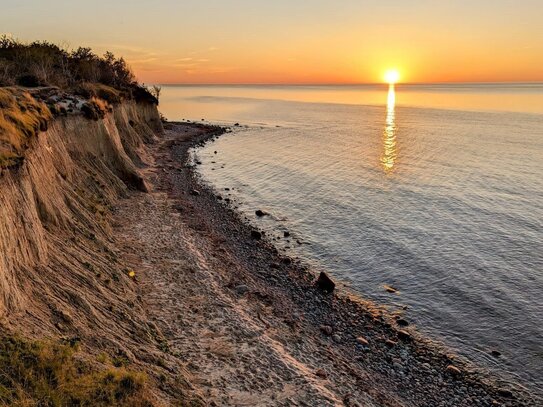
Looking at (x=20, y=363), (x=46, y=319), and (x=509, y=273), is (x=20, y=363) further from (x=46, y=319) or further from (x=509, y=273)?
(x=509, y=273)

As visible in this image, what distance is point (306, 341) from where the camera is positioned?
1769cm

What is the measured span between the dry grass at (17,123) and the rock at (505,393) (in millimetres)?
20750

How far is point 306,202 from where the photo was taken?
1587 inches

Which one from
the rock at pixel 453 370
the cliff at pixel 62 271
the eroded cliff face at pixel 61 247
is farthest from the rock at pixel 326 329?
the eroded cliff face at pixel 61 247

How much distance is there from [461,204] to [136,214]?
98.1 ft

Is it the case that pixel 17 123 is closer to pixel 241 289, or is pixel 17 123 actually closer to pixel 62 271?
pixel 62 271

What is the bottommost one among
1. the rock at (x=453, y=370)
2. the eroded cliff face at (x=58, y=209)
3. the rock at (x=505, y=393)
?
the rock at (x=505, y=393)

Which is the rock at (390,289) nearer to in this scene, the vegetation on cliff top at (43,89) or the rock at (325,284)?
the rock at (325,284)

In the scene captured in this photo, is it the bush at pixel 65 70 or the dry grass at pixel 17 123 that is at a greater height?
the bush at pixel 65 70

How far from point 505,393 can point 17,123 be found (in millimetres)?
23446

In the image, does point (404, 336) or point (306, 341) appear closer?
point (306, 341)

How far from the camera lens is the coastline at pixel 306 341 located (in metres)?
14.3

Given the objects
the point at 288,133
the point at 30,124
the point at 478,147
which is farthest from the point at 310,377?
the point at 288,133

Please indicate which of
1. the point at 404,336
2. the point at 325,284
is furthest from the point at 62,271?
the point at 404,336
